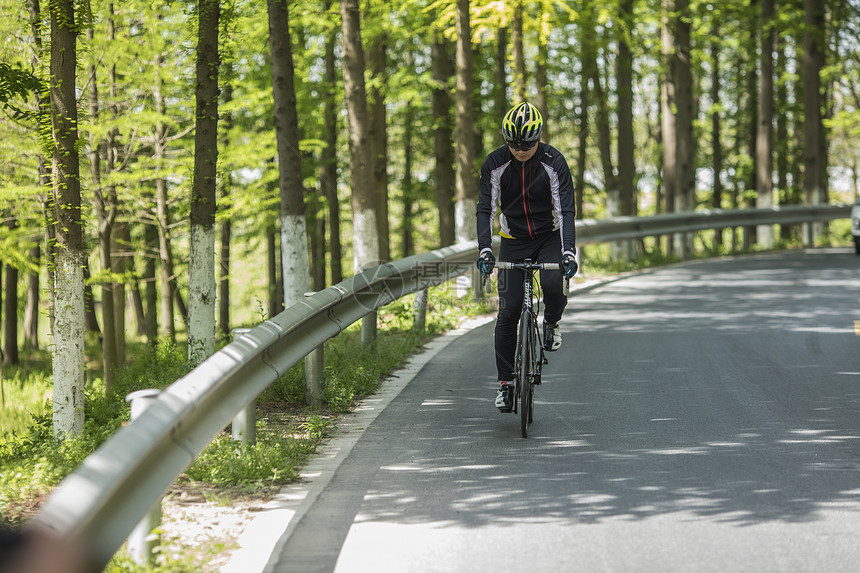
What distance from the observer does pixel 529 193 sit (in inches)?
279

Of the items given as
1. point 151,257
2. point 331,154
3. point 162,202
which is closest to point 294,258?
point 162,202

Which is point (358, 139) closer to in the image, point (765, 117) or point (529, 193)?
point (529, 193)

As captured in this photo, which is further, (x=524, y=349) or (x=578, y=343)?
(x=578, y=343)

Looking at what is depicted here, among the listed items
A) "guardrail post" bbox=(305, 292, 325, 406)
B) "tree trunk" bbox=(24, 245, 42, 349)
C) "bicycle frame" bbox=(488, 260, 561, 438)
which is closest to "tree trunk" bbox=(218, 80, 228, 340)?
"tree trunk" bbox=(24, 245, 42, 349)

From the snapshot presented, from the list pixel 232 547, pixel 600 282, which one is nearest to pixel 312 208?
pixel 600 282

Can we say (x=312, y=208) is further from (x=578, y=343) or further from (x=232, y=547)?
(x=232, y=547)

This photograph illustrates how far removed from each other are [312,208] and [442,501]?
25.8 metres

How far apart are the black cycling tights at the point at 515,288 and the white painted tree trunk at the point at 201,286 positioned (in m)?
3.95

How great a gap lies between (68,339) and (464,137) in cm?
949

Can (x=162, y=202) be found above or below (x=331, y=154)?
below

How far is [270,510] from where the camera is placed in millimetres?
5211

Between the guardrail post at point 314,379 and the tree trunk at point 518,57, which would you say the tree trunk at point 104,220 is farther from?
the guardrail post at point 314,379

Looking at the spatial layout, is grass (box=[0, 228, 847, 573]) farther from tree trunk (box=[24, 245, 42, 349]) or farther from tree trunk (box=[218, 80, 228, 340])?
tree trunk (box=[24, 245, 42, 349])

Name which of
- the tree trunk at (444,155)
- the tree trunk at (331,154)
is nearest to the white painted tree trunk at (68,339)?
the tree trunk at (331,154)
